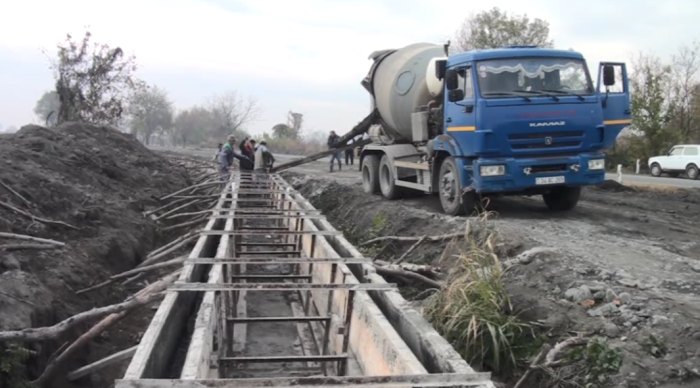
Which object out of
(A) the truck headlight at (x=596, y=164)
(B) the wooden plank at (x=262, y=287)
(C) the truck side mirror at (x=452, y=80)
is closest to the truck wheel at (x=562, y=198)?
(A) the truck headlight at (x=596, y=164)

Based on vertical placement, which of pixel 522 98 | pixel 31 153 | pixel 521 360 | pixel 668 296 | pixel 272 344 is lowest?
pixel 272 344

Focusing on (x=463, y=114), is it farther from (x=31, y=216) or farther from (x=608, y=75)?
(x=31, y=216)

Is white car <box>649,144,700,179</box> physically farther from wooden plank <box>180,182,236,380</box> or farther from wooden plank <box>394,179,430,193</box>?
wooden plank <box>180,182,236,380</box>

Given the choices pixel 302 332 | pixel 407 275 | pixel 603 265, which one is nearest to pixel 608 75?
pixel 603 265

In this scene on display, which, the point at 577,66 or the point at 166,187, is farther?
the point at 166,187

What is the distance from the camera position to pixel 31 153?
398 inches

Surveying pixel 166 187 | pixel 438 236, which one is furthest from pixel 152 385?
pixel 166 187

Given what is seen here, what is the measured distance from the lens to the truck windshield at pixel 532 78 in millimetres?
8733

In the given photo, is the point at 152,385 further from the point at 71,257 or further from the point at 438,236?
the point at 438,236

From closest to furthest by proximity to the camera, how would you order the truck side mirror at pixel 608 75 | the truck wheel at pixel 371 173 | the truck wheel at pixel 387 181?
the truck side mirror at pixel 608 75
the truck wheel at pixel 387 181
the truck wheel at pixel 371 173

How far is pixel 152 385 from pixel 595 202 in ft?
39.5

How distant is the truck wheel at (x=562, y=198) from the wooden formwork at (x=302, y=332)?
4.75 metres

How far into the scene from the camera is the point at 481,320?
475 centimetres

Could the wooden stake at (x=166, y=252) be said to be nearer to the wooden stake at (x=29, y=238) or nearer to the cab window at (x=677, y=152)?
the wooden stake at (x=29, y=238)
